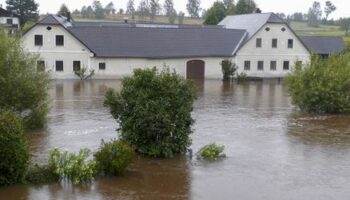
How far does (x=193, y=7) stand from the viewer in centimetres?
16325

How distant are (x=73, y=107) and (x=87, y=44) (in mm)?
16243

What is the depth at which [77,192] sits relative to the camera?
1396 centimetres

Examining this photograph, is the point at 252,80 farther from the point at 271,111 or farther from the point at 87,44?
the point at 271,111

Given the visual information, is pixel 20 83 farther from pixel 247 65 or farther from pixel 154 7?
pixel 154 7

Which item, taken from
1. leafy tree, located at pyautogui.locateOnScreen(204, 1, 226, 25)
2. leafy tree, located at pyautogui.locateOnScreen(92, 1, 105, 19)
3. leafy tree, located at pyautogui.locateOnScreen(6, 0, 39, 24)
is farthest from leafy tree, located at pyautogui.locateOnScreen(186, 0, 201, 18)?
leafy tree, located at pyautogui.locateOnScreen(204, 1, 226, 25)

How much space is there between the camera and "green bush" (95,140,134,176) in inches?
603

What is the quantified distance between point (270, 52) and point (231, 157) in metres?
32.3

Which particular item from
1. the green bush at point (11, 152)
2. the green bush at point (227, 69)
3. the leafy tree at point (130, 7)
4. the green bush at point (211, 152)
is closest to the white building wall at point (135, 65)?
the green bush at point (227, 69)

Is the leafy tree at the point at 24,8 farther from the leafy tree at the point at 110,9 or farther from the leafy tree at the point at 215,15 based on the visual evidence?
the leafy tree at the point at 110,9

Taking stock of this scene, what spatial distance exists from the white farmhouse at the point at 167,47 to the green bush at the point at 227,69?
3.71 ft

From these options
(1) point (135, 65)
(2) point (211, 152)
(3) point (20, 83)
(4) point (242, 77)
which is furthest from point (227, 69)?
(2) point (211, 152)

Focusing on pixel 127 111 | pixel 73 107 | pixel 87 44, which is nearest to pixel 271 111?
pixel 73 107

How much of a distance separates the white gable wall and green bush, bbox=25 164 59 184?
28.2 m

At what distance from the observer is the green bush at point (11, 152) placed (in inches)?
551
